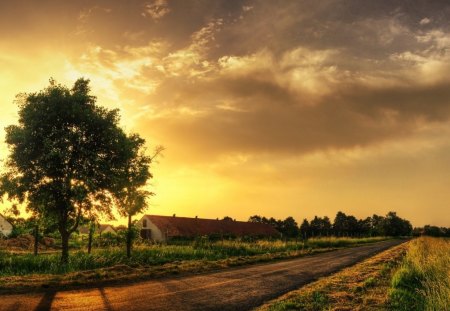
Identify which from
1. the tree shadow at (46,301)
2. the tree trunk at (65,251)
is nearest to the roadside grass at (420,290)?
the tree shadow at (46,301)

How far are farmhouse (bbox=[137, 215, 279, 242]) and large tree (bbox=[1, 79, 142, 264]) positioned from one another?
35479mm

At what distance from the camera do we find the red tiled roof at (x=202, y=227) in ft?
216

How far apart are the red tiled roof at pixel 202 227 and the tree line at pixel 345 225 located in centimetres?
3853

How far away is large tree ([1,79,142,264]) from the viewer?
19938 mm

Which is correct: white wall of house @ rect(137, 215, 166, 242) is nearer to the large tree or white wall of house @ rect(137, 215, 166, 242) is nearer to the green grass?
the green grass

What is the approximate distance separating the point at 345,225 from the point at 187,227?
11909cm

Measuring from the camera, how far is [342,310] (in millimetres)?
10250

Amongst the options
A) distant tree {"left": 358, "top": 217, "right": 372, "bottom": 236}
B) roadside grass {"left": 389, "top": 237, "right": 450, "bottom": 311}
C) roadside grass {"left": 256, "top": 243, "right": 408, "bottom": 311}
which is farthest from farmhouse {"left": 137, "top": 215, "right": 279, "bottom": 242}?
distant tree {"left": 358, "top": 217, "right": 372, "bottom": 236}

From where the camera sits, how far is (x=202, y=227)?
241 ft

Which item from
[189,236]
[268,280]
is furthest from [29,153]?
[189,236]

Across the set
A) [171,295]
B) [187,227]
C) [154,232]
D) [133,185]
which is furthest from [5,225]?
[171,295]

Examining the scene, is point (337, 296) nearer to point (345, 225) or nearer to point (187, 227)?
point (187, 227)

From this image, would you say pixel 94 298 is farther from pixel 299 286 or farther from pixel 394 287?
pixel 394 287

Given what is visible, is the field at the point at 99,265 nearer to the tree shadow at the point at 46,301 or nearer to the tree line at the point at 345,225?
the tree shadow at the point at 46,301
